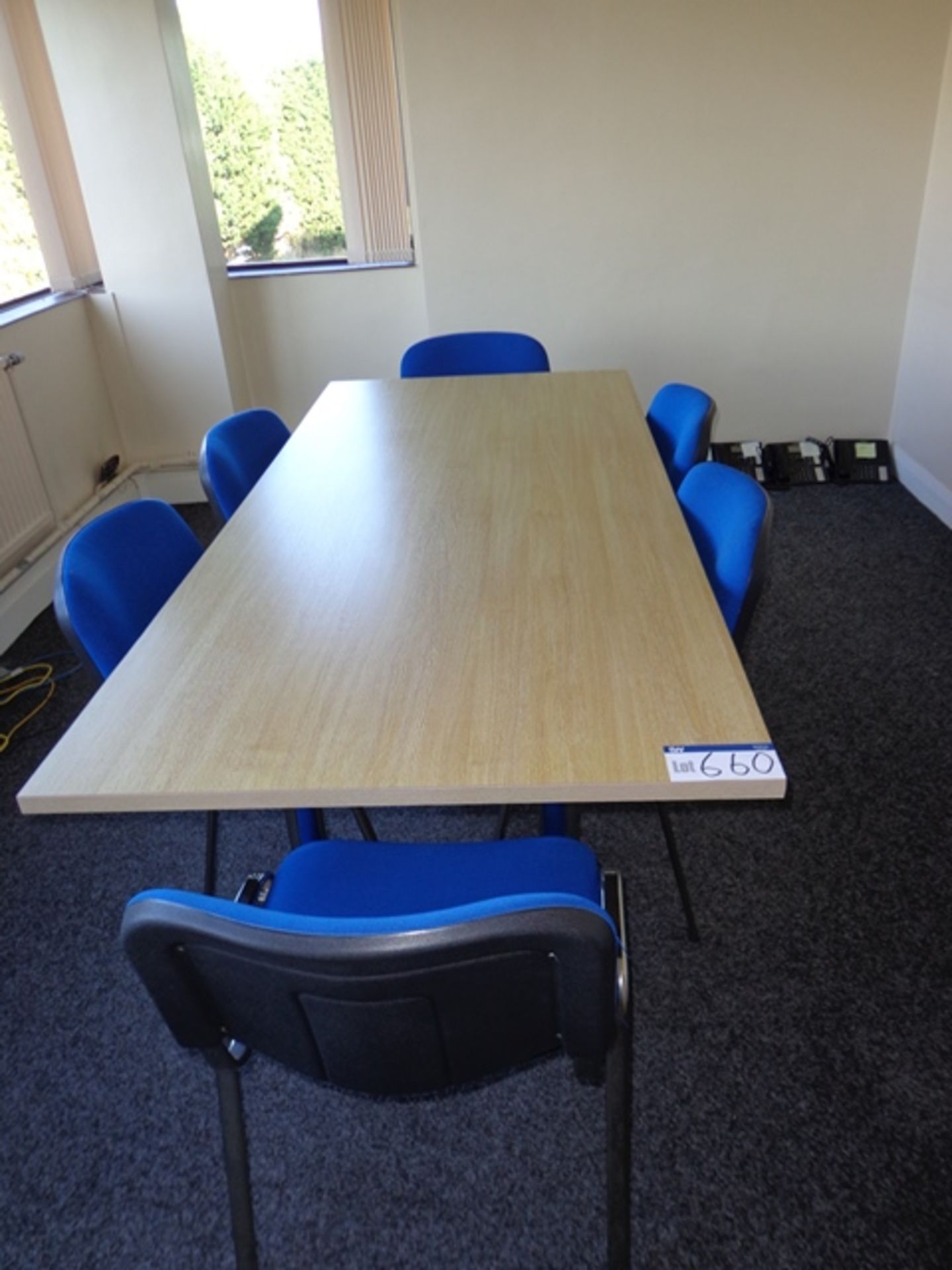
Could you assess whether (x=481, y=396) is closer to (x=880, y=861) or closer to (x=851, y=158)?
(x=880, y=861)

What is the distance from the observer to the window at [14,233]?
3.26m

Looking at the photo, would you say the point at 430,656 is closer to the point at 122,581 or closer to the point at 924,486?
the point at 122,581

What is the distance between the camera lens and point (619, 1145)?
3.77 feet

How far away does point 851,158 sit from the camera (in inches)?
135

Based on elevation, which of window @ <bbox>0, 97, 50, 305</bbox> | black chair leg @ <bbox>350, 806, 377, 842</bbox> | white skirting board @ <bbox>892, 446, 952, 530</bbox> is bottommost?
white skirting board @ <bbox>892, 446, 952, 530</bbox>

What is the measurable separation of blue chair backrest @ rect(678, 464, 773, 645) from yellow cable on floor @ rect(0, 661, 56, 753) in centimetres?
197

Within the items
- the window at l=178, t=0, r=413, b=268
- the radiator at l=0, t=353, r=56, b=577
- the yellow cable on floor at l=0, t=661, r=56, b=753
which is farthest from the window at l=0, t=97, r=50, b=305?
the yellow cable on floor at l=0, t=661, r=56, b=753

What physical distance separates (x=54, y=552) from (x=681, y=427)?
232 cm

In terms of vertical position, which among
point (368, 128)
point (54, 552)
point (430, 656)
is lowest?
point (54, 552)

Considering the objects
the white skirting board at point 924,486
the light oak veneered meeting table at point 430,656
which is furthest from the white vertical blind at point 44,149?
the white skirting board at point 924,486

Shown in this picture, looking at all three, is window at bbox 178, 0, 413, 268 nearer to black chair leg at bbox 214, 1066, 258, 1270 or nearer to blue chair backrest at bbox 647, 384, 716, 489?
blue chair backrest at bbox 647, 384, 716, 489

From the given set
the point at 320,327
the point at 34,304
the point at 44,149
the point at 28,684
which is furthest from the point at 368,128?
the point at 28,684

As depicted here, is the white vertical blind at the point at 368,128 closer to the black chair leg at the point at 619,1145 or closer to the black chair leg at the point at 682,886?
the black chair leg at the point at 682,886

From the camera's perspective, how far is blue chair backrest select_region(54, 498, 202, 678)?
146 centimetres
